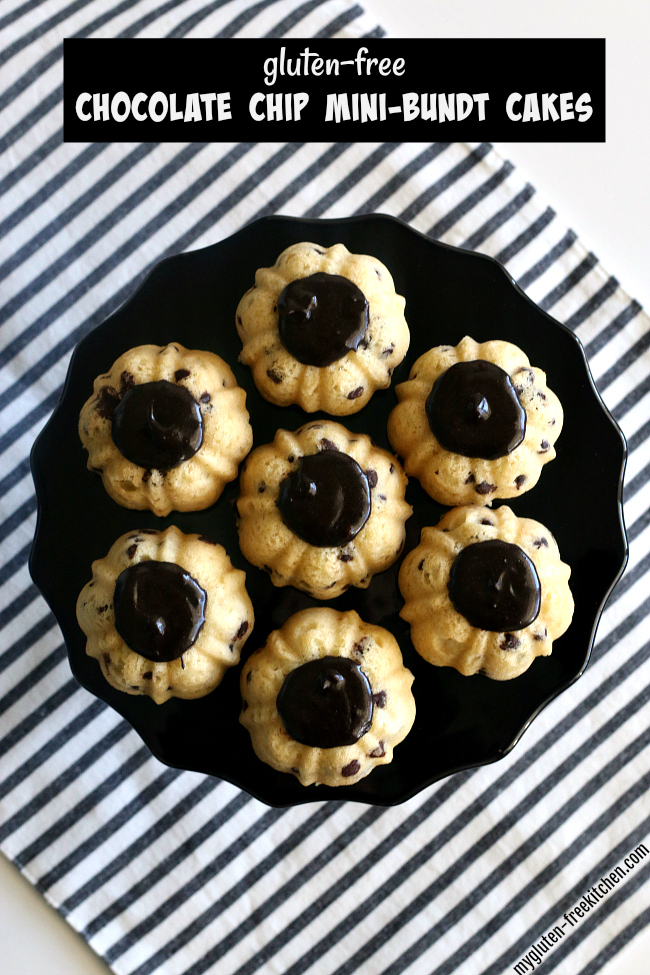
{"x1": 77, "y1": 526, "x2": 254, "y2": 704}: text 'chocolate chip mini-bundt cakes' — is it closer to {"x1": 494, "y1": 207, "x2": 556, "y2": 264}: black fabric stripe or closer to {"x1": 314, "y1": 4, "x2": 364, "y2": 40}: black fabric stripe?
{"x1": 494, "y1": 207, "x2": 556, "y2": 264}: black fabric stripe

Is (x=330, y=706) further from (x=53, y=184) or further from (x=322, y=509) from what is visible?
(x=53, y=184)

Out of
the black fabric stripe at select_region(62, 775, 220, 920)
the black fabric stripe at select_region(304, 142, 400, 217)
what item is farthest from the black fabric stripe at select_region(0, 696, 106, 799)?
the black fabric stripe at select_region(304, 142, 400, 217)

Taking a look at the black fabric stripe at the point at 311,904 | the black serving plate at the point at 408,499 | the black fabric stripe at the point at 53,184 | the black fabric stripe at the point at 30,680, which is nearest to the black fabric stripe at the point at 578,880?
the black fabric stripe at the point at 311,904

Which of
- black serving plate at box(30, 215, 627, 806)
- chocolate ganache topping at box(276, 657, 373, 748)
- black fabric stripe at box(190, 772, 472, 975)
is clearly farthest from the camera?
black fabric stripe at box(190, 772, 472, 975)

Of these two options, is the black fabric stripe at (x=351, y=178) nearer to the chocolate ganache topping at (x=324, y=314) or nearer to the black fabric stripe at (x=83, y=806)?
the chocolate ganache topping at (x=324, y=314)

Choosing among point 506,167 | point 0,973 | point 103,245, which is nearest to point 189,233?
point 103,245

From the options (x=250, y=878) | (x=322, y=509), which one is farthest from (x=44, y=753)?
(x=322, y=509)
